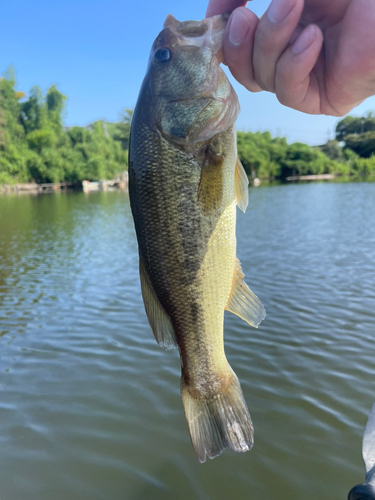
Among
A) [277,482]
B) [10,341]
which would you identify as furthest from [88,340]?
[277,482]

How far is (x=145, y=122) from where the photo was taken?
1.73 metres

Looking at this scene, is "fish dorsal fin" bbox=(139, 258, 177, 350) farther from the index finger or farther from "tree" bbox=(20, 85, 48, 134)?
"tree" bbox=(20, 85, 48, 134)

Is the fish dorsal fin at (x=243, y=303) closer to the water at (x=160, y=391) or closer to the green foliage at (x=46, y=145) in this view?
the water at (x=160, y=391)

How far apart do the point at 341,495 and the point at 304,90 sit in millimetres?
3152

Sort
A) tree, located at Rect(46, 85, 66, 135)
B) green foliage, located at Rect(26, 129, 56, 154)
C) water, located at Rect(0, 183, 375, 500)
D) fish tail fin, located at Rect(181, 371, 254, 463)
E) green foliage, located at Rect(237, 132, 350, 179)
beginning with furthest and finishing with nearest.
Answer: green foliage, located at Rect(237, 132, 350, 179)
tree, located at Rect(46, 85, 66, 135)
green foliage, located at Rect(26, 129, 56, 154)
water, located at Rect(0, 183, 375, 500)
fish tail fin, located at Rect(181, 371, 254, 463)

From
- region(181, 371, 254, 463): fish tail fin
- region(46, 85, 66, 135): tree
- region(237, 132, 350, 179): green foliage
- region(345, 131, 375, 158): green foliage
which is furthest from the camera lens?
region(345, 131, 375, 158): green foliage

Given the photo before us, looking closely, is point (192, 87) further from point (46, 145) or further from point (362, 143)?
point (362, 143)

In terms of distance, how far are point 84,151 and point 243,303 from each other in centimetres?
7370

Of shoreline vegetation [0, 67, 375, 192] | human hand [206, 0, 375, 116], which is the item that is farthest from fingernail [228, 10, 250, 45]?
shoreline vegetation [0, 67, 375, 192]

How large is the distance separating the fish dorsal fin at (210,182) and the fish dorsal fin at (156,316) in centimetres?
43

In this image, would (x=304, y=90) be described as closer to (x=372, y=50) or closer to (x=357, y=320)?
(x=372, y=50)

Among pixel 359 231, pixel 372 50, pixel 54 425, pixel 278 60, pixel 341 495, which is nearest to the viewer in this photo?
pixel 372 50

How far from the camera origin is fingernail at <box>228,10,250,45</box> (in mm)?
1442

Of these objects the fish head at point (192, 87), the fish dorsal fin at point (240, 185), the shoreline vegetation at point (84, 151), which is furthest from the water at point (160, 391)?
the shoreline vegetation at point (84, 151)
